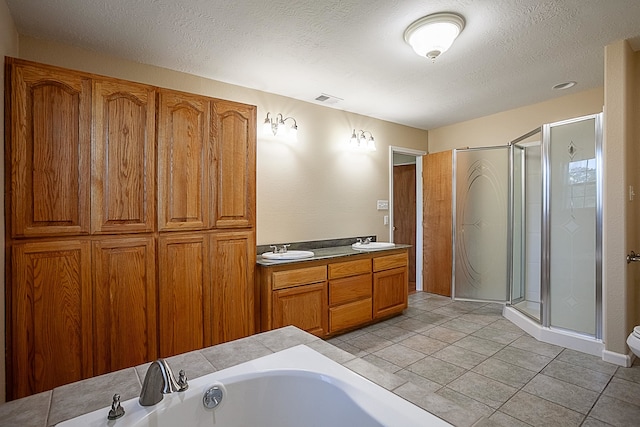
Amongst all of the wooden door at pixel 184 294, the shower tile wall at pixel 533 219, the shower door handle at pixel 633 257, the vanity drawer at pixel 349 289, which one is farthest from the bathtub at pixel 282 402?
the shower tile wall at pixel 533 219

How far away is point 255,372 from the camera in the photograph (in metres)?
1.33

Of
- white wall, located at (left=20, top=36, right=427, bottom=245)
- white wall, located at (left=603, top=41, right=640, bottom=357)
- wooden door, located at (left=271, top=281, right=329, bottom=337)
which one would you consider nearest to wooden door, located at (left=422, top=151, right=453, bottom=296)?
white wall, located at (left=20, top=36, right=427, bottom=245)

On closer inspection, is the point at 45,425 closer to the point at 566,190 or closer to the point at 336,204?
the point at 336,204

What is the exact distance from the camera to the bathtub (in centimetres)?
105

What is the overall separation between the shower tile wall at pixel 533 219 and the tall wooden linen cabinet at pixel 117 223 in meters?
3.24

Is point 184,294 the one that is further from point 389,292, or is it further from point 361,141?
point 361,141

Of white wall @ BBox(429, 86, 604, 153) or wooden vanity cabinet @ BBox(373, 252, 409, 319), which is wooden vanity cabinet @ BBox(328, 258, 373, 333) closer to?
wooden vanity cabinet @ BBox(373, 252, 409, 319)

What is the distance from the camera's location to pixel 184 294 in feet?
7.36

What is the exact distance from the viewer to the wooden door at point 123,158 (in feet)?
6.40

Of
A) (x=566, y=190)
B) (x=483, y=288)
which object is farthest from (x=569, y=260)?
(x=483, y=288)

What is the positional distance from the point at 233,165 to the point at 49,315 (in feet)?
4.78

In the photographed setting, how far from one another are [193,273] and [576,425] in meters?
2.49

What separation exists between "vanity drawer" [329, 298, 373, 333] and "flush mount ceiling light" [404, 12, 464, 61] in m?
2.25

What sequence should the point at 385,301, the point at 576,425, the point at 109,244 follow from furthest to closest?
the point at 385,301
the point at 109,244
the point at 576,425
